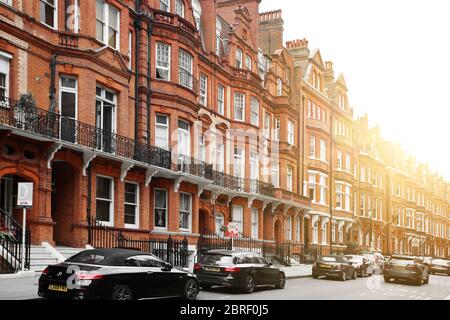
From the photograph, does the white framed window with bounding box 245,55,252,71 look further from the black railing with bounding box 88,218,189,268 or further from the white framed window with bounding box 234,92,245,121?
the black railing with bounding box 88,218,189,268

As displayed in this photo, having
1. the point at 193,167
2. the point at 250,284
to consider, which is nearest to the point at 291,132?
the point at 193,167

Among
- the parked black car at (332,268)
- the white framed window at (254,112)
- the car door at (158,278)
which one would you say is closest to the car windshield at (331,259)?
the parked black car at (332,268)

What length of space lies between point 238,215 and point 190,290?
67.5ft

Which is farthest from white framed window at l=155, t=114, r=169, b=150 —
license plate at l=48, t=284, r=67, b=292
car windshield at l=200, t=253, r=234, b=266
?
license plate at l=48, t=284, r=67, b=292

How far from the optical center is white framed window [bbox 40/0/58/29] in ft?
70.7

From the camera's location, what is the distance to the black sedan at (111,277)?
42.6 ft

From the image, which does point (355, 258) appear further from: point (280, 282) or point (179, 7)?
point (179, 7)

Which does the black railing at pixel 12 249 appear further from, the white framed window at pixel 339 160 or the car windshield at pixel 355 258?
the white framed window at pixel 339 160

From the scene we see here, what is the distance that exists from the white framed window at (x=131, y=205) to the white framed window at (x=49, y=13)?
7.24m

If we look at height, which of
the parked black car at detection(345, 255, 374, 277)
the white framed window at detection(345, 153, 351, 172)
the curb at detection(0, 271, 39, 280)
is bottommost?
the parked black car at detection(345, 255, 374, 277)

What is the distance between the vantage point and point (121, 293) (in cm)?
1365

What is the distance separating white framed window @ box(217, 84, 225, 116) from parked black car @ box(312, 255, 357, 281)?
10.6 meters
